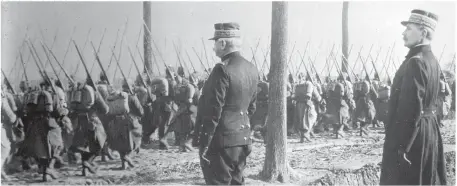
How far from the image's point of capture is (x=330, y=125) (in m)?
8.53

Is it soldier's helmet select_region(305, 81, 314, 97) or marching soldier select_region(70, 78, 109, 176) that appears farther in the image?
soldier's helmet select_region(305, 81, 314, 97)

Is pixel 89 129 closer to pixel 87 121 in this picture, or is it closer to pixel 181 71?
pixel 87 121

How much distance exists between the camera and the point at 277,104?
5.14 m

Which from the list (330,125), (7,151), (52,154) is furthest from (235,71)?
(330,125)

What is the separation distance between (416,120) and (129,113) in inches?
139

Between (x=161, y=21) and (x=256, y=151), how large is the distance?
2204mm

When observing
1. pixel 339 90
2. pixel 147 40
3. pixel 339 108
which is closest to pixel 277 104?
pixel 147 40

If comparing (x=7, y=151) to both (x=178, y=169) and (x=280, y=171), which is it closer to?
(x=178, y=169)

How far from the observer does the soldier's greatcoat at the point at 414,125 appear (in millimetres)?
3947

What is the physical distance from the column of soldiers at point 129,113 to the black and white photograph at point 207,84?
0.07 feet

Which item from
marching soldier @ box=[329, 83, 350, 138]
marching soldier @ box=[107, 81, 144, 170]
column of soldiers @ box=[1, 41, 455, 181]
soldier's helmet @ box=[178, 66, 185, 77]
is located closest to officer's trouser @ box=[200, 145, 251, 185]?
column of soldiers @ box=[1, 41, 455, 181]

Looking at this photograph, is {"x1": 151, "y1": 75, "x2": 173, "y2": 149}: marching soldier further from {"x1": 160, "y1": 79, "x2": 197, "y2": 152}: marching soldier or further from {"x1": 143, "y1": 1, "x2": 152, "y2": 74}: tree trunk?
{"x1": 143, "y1": 1, "x2": 152, "y2": 74}: tree trunk

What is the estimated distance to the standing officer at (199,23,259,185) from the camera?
12.7 ft

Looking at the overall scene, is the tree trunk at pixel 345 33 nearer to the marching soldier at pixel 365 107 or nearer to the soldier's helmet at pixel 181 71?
the marching soldier at pixel 365 107
